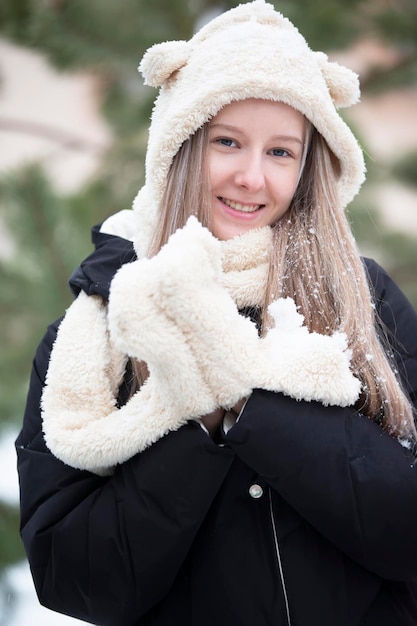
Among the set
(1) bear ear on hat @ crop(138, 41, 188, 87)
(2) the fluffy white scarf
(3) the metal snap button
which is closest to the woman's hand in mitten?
(2) the fluffy white scarf

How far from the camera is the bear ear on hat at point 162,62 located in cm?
122

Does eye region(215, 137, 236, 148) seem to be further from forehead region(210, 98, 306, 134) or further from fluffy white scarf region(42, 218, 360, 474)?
fluffy white scarf region(42, 218, 360, 474)

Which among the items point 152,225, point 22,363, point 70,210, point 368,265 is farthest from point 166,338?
point 22,363

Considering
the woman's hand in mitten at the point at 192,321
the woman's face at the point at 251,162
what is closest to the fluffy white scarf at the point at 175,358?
the woman's hand in mitten at the point at 192,321

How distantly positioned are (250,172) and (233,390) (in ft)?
1.20

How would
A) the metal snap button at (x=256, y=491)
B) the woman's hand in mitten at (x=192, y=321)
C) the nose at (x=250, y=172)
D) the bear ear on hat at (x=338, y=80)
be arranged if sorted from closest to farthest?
the woman's hand in mitten at (x=192, y=321), the metal snap button at (x=256, y=491), the nose at (x=250, y=172), the bear ear on hat at (x=338, y=80)

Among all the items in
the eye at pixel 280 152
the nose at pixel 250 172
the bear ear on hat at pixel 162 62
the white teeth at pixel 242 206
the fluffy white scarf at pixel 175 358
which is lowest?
the fluffy white scarf at pixel 175 358

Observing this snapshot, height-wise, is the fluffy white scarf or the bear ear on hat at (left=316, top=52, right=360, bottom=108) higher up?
the bear ear on hat at (left=316, top=52, right=360, bottom=108)

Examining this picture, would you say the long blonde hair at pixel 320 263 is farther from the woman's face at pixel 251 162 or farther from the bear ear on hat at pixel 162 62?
the bear ear on hat at pixel 162 62

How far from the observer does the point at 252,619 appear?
101cm

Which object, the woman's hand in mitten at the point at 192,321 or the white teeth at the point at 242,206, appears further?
the white teeth at the point at 242,206

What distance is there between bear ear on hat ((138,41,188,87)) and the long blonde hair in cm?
13

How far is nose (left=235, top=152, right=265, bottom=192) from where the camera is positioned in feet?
3.72

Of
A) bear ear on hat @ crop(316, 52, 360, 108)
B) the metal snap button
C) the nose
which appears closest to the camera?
the metal snap button
